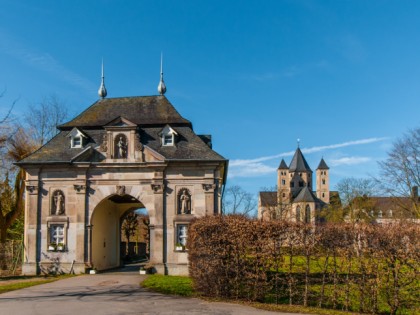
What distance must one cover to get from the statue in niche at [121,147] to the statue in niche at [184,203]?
4223 mm

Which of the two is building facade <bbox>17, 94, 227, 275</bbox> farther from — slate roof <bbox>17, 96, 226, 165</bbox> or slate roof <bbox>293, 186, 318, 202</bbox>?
slate roof <bbox>293, 186, 318, 202</bbox>

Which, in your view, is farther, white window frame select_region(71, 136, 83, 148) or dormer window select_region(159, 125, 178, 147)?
white window frame select_region(71, 136, 83, 148)

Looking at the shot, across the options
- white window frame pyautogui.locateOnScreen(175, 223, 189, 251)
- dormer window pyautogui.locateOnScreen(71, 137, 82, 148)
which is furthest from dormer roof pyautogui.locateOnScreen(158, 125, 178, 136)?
white window frame pyautogui.locateOnScreen(175, 223, 189, 251)

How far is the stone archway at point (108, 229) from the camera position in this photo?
28812 mm

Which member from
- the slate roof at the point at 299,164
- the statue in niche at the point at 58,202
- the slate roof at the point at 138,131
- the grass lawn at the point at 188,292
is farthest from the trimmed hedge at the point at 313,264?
the slate roof at the point at 299,164

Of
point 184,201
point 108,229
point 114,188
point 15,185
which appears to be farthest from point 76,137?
point 15,185

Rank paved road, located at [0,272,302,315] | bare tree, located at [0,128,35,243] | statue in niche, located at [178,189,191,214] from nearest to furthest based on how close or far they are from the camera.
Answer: paved road, located at [0,272,302,315], statue in niche, located at [178,189,191,214], bare tree, located at [0,128,35,243]

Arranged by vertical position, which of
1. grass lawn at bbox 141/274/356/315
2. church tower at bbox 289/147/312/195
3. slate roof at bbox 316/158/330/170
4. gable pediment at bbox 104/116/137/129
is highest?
slate roof at bbox 316/158/330/170

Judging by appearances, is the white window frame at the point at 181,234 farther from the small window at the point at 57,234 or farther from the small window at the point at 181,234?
the small window at the point at 57,234

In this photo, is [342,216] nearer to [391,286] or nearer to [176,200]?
[176,200]

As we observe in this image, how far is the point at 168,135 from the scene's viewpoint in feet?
93.7

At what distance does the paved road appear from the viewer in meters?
13.8

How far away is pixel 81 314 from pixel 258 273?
591cm

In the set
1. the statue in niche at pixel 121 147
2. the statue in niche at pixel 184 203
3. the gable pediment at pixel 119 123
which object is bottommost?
the statue in niche at pixel 184 203
